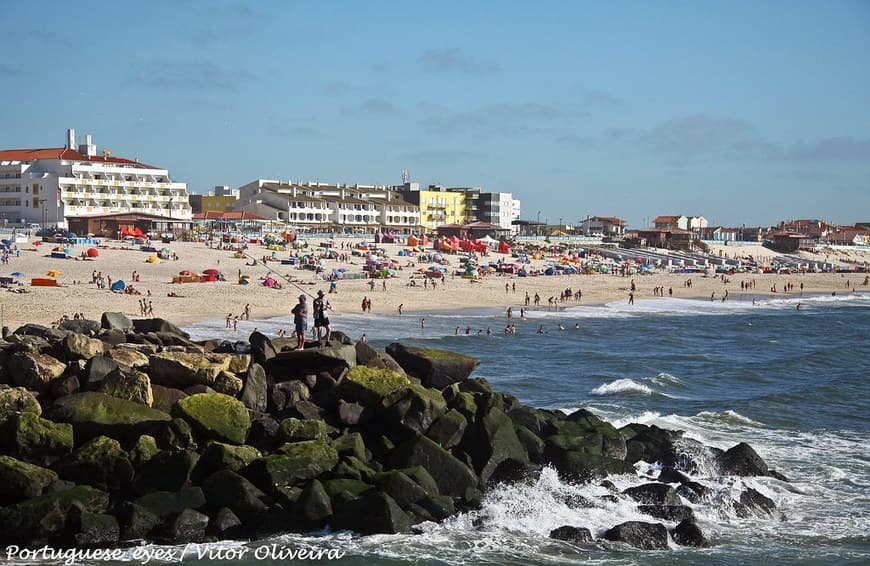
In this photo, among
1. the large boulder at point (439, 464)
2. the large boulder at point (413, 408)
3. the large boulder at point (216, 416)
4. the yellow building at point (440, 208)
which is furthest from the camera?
the yellow building at point (440, 208)

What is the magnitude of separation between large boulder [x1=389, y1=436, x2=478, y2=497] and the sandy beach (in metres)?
19.1

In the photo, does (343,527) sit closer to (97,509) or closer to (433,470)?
(433,470)

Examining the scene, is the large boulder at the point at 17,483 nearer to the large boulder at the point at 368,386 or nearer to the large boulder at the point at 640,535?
the large boulder at the point at 368,386

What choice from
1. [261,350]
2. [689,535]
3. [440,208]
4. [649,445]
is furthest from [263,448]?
[440,208]

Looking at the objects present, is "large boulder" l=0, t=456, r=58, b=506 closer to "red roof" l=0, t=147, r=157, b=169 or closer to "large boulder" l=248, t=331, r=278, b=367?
"large boulder" l=248, t=331, r=278, b=367

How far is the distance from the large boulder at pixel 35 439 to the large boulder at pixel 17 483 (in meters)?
0.47

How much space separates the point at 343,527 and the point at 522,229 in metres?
115

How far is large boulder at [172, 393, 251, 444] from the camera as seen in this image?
12773 millimetres

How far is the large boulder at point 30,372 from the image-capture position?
43.7 feet

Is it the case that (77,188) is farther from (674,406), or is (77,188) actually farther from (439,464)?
(439,464)

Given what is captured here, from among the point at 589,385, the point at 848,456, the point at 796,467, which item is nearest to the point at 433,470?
the point at 796,467

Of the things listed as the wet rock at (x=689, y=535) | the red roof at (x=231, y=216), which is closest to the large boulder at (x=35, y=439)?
the wet rock at (x=689, y=535)

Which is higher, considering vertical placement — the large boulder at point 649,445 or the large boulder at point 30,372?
the large boulder at point 30,372

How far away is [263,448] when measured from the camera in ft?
42.6
